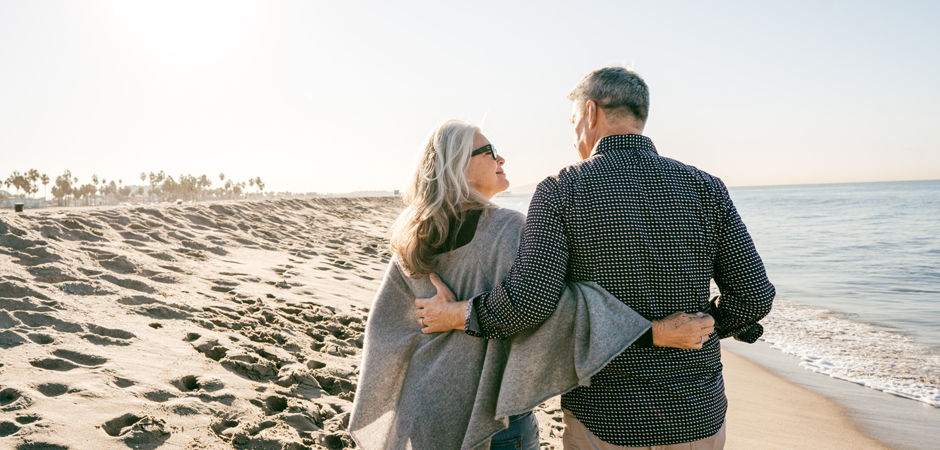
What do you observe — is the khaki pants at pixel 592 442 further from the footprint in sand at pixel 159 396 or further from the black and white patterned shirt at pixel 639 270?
the footprint in sand at pixel 159 396

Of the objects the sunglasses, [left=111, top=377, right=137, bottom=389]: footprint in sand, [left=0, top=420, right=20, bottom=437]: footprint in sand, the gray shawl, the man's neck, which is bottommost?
[left=111, top=377, right=137, bottom=389]: footprint in sand

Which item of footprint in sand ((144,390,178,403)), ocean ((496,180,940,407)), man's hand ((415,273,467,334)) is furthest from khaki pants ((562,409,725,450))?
ocean ((496,180,940,407))

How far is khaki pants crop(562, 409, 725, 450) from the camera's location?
1.64 metres

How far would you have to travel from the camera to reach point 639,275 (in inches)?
64.9

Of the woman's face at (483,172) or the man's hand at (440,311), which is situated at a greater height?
the woman's face at (483,172)

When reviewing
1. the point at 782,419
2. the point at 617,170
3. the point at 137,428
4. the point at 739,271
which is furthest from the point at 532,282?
the point at 782,419

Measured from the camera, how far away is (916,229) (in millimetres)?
23203

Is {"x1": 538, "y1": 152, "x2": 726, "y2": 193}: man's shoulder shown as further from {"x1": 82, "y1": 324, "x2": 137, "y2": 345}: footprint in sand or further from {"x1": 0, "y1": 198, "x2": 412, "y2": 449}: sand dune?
{"x1": 82, "y1": 324, "x2": 137, "y2": 345}: footprint in sand

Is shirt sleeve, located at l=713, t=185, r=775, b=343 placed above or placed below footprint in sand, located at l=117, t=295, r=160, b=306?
above

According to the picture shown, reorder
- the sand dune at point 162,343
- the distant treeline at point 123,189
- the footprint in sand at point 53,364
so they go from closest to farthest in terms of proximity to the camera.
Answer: the sand dune at point 162,343 < the footprint in sand at point 53,364 < the distant treeline at point 123,189

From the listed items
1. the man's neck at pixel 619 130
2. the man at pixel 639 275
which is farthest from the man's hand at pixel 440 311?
the man's neck at pixel 619 130

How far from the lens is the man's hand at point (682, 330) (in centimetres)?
159

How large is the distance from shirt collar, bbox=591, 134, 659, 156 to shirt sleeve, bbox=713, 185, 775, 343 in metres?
0.29

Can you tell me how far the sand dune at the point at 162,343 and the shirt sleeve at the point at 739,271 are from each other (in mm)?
2173
